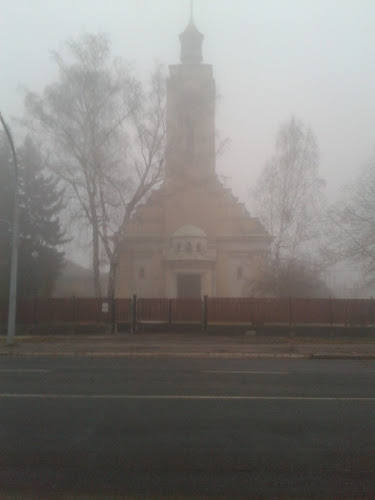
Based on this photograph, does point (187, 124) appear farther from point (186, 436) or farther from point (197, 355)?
point (186, 436)

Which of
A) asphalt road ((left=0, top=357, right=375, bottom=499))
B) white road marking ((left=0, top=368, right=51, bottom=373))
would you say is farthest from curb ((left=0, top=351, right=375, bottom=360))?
asphalt road ((left=0, top=357, right=375, bottom=499))

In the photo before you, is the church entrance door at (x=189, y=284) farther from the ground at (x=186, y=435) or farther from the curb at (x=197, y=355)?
the ground at (x=186, y=435)

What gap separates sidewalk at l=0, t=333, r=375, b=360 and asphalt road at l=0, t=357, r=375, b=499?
17.8 feet

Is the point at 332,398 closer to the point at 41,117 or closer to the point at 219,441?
the point at 219,441

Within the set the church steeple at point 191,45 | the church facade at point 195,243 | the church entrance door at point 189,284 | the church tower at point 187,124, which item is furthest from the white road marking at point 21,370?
the church steeple at point 191,45

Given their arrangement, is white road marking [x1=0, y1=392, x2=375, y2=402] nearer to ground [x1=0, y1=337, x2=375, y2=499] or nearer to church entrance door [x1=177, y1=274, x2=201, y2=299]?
ground [x1=0, y1=337, x2=375, y2=499]

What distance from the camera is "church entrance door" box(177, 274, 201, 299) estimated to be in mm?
40812

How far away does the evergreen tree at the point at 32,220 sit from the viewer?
34250 millimetres

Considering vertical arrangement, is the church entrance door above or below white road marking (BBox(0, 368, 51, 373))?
above

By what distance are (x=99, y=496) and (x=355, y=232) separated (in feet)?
75.0

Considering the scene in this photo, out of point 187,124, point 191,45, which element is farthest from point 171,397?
point 191,45

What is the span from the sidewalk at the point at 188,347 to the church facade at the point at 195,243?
1555 centimetres

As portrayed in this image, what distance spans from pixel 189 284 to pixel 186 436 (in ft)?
113

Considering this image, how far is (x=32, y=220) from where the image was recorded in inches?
1423
